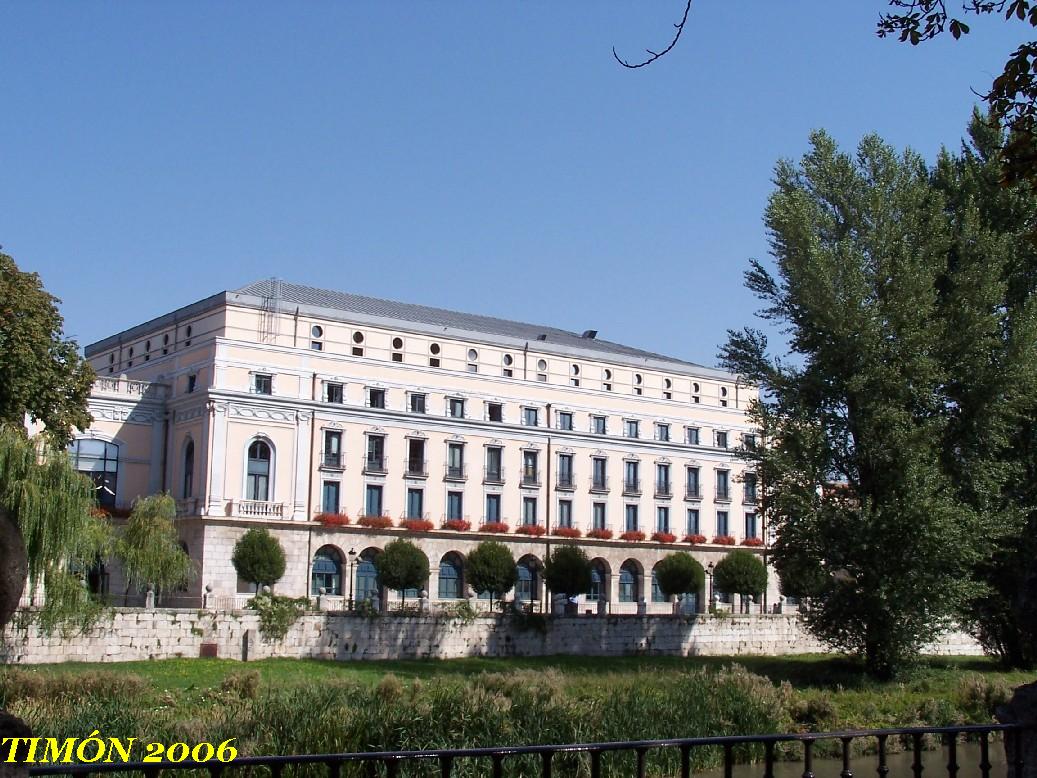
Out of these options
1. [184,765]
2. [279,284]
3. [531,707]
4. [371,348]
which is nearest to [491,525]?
[371,348]

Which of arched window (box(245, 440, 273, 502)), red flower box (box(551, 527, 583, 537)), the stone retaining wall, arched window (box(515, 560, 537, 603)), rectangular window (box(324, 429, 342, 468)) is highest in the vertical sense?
rectangular window (box(324, 429, 342, 468))

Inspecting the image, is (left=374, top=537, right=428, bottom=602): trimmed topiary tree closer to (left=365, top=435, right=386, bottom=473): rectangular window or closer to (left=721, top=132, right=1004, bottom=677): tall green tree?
(left=365, top=435, right=386, bottom=473): rectangular window

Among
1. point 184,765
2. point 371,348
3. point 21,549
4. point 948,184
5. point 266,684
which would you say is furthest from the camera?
point 371,348

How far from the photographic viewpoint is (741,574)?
162 ft

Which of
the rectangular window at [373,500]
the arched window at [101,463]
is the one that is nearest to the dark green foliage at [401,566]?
the rectangular window at [373,500]

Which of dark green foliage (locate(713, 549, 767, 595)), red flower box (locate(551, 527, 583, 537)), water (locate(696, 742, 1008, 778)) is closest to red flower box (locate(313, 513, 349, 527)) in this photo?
red flower box (locate(551, 527, 583, 537))

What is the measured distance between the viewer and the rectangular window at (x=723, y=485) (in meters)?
57.8

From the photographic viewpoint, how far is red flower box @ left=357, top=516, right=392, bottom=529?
46.9 m

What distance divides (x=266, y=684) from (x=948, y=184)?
20.2 metres

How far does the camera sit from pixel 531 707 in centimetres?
1806

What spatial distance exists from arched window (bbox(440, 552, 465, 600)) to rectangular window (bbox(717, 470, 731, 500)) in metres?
15.1

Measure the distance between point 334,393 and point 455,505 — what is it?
7391 mm

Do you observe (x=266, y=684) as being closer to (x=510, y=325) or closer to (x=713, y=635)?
(x=713, y=635)

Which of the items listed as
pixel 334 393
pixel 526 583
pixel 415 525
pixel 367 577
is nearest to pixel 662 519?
pixel 526 583
